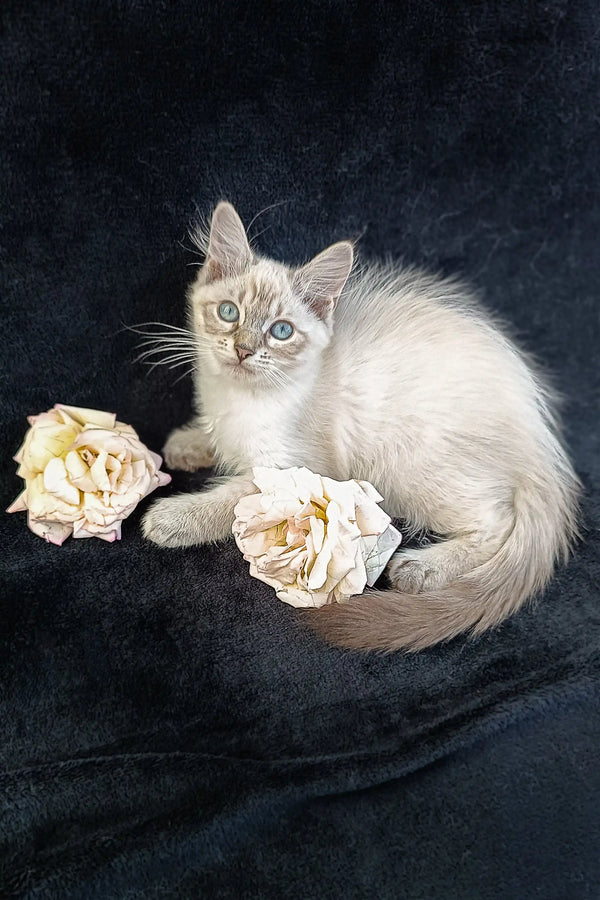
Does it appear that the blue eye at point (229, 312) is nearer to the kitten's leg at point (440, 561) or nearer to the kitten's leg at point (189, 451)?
the kitten's leg at point (189, 451)

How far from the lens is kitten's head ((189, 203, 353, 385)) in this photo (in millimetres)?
1257

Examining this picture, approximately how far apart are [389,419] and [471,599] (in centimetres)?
34

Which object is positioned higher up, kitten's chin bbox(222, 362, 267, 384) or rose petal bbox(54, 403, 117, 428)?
kitten's chin bbox(222, 362, 267, 384)

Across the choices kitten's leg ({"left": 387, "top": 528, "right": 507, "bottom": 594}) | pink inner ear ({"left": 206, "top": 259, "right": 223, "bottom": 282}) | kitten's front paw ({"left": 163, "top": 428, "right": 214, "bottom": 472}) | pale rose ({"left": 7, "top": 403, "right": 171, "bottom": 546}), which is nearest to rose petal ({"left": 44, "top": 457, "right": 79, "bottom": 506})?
pale rose ({"left": 7, "top": 403, "right": 171, "bottom": 546})

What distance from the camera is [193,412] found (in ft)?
5.30

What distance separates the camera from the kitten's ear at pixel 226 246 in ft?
4.14

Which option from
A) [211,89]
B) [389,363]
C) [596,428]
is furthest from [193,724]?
[596,428]

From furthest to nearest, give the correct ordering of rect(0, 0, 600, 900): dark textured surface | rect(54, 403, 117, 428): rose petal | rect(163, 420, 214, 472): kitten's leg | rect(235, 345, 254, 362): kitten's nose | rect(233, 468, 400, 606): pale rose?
rect(163, 420, 214, 472): kitten's leg → rect(54, 403, 117, 428): rose petal → rect(235, 345, 254, 362): kitten's nose → rect(233, 468, 400, 606): pale rose → rect(0, 0, 600, 900): dark textured surface

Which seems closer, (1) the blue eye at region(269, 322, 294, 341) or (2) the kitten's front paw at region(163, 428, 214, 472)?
(1) the blue eye at region(269, 322, 294, 341)

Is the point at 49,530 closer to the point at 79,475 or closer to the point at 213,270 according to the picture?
the point at 79,475

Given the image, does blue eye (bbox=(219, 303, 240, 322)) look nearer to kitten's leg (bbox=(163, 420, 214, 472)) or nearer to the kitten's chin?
the kitten's chin

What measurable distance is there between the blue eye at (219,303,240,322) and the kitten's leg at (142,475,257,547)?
286 mm

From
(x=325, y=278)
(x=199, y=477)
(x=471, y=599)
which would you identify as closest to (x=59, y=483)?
(x=199, y=477)

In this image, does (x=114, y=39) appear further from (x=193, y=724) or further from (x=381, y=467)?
(x=193, y=724)
